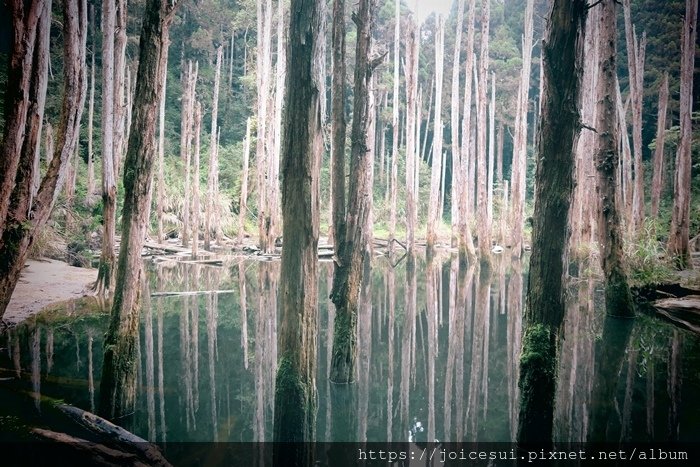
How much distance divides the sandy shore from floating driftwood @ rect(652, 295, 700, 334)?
1211 cm

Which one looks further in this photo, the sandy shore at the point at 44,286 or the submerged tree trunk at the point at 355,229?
the sandy shore at the point at 44,286

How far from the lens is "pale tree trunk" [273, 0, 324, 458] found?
3.52m

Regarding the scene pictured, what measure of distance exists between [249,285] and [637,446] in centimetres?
1037

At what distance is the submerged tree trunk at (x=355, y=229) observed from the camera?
17.4 feet

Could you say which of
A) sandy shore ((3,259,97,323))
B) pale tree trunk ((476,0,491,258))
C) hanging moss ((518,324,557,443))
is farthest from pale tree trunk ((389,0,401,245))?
hanging moss ((518,324,557,443))

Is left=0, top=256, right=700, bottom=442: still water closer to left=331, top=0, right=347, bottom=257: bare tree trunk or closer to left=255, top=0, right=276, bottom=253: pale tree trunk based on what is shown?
left=331, top=0, right=347, bottom=257: bare tree trunk

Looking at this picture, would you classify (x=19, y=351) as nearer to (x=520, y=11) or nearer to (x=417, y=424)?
(x=417, y=424)

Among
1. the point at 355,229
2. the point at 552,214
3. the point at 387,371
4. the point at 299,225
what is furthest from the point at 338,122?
the point at 387,371

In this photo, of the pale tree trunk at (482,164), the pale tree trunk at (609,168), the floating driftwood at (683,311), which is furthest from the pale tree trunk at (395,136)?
the floating driftwood at (683,311)

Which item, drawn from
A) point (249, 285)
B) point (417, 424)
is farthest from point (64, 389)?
point (249, 285)

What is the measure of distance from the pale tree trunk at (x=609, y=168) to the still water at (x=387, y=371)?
0.80 meters

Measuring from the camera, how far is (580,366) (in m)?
5.97

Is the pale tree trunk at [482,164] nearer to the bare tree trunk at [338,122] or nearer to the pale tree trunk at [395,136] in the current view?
the pale tree trunk at [395,136]

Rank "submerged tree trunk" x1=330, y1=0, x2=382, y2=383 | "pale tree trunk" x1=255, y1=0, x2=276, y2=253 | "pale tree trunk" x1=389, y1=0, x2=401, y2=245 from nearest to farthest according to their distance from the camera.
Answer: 1. "submerged tree trunk" x1=330, y1=0, x2=382, y2=383
2. "pale tree trunk" x1=255, y1=0, x2=276, y2=253
3. "pale tree trunk" x1=389, y1=0, x2=401, y2=245
